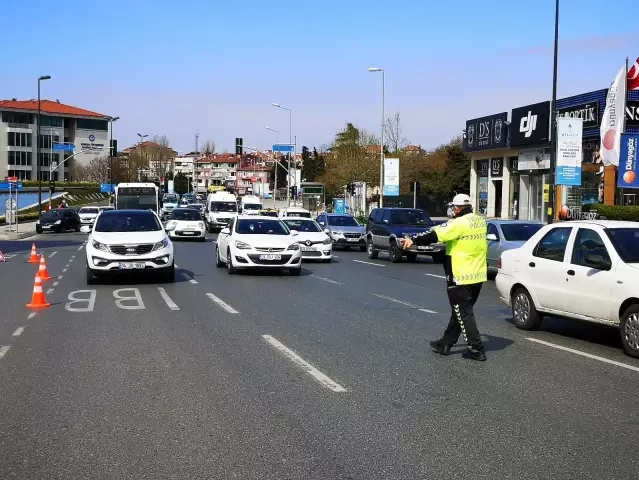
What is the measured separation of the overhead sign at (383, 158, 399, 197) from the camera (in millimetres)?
51062

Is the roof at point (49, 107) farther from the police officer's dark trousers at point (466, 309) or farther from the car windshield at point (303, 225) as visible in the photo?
the police officer's dark trousers at point (466, 309)

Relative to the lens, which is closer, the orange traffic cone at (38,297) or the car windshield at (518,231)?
the orange traffic cone at (38,297)

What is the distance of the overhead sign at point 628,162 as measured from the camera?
33562 millimetres

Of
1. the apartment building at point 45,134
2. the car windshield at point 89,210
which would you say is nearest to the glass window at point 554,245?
the car windshield at point 89,210

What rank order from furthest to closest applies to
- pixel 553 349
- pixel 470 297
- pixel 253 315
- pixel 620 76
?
1. pixel 620 76
2. pixel 253 315
3. pixel 553 349
4. pixel 470 297

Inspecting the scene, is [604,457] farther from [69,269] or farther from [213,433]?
[69,269]

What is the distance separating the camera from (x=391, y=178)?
51219mm

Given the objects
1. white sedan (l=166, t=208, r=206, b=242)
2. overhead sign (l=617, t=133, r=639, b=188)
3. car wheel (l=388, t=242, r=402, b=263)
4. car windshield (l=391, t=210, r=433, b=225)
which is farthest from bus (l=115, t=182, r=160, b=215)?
overhead sign (l=617, t=133, r=639, b=188)

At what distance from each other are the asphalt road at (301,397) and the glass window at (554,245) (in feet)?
3.65

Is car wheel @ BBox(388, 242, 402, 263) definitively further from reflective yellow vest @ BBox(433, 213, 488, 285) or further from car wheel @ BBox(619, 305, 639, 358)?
reflective yellow vest @ BBox(433, 213, 488, 285)

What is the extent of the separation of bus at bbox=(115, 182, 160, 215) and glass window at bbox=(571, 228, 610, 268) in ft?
124

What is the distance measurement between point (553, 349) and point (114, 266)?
10.6m

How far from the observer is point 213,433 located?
596 cm

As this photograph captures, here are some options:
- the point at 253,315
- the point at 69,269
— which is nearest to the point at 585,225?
the point at 253,315
